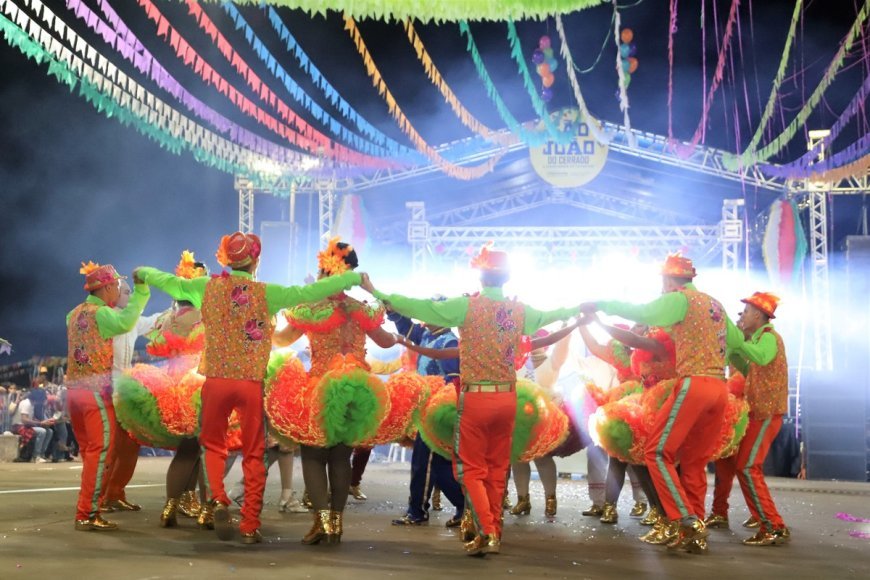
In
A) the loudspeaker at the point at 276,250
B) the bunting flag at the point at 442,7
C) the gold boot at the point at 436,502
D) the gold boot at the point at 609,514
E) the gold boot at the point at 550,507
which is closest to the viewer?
the gold boot at the point at 609,514

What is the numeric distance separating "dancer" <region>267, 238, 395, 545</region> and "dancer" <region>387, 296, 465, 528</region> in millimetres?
607

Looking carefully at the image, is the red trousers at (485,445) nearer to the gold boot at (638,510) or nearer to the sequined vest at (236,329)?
the sequined vest at (236,329)

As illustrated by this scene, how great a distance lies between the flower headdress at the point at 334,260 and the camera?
6.53m

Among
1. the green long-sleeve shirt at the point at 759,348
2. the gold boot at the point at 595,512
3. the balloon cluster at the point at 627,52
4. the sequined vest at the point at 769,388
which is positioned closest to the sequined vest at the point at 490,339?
the green long-sleeve shirt at the point at 759,348

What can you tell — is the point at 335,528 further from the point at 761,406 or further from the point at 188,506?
the point at 761,406

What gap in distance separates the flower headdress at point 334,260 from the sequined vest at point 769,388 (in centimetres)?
305

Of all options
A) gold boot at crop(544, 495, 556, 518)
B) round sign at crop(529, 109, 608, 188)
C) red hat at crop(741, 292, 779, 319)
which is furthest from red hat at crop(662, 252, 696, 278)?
round sign at crop(529, 109, 608, 188)

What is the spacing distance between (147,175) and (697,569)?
1517 cm

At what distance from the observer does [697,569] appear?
5.47 m

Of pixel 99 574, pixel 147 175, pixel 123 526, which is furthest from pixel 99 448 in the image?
pixel 147 175

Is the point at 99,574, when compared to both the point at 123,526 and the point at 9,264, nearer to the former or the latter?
the point at 123,526

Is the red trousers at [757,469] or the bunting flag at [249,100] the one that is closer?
the red trousers at [757,469]

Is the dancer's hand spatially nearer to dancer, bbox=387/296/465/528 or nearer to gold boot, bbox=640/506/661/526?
dancer, bbox=387/296/465/528

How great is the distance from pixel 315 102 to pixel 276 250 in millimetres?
2598
